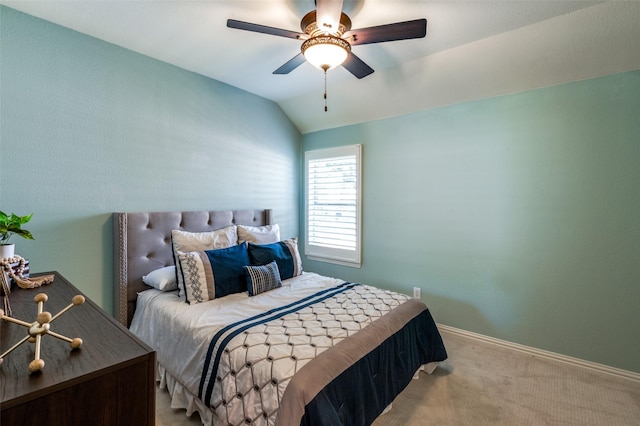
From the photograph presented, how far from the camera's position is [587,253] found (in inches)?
94.9

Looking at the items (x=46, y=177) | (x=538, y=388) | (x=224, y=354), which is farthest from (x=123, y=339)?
(x=538, y=388)

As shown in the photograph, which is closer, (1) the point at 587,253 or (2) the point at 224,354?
(2) the point at 224,354

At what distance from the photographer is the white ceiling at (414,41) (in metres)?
1.93

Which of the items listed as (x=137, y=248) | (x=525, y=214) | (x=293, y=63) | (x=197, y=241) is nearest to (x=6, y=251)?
(x=137, y=248)

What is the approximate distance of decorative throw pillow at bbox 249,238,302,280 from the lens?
2.60 m

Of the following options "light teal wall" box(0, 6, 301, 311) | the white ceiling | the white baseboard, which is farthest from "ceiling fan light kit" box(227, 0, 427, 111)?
the white baseboard

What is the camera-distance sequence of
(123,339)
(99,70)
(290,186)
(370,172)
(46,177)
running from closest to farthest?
(123,339)
(46,177)
(99,70)
(370,172)
(290,186)

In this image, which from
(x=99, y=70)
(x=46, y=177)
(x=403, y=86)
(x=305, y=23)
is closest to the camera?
(x=305, y=23)

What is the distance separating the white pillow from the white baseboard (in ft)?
8.75

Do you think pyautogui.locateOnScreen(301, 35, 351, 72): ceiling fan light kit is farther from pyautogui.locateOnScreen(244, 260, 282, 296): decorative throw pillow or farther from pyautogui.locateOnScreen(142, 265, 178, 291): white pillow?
pyautogui.locateOnScreen(142, 265, 178, 291): white pillow

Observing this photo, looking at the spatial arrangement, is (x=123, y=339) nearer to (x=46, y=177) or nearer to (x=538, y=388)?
(x=46, y=177)

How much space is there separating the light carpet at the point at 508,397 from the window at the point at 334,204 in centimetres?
166

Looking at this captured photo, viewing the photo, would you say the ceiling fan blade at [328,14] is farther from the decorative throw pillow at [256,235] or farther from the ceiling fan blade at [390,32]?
the decorative throw pillow at [256,235]

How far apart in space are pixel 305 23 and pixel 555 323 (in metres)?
3.11
